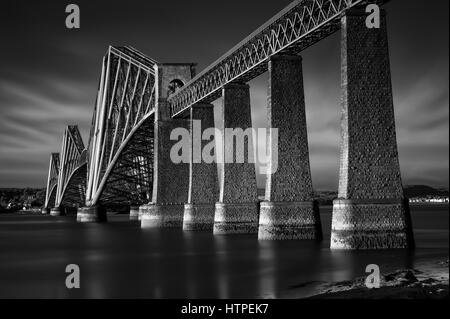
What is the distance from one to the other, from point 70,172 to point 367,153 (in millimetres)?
137121

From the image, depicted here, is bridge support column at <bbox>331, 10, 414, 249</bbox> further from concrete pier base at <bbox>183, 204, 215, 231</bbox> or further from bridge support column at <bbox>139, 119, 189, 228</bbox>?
bridge support column at <bbox>139, 119, 189, 228</bbox>

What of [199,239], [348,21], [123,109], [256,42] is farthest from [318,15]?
[123,109]

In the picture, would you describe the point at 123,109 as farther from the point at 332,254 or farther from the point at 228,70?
the point at 332,254

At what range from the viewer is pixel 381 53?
31984mm

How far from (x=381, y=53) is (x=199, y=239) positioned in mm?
23377

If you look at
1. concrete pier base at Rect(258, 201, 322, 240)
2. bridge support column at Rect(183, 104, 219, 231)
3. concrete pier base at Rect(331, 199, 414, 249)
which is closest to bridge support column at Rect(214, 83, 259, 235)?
bridge support column at Rect(183, 104, 219, 231)

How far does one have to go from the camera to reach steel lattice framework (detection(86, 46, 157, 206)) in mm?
86250

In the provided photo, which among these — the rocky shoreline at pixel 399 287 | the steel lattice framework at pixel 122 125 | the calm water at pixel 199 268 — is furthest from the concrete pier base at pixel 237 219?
the steel lattice framework at pixel 122 125

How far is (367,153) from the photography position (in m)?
31.2

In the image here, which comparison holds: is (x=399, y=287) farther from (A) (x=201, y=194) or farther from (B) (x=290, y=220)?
(A) (x=201, y=194)

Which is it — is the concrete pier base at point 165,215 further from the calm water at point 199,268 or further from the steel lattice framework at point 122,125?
the calm water at point 199,268

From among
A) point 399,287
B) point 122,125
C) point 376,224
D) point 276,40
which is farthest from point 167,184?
point 399,287

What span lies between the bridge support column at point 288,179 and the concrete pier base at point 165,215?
2925 centimetres

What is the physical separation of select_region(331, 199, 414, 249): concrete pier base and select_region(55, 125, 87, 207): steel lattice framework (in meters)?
129
